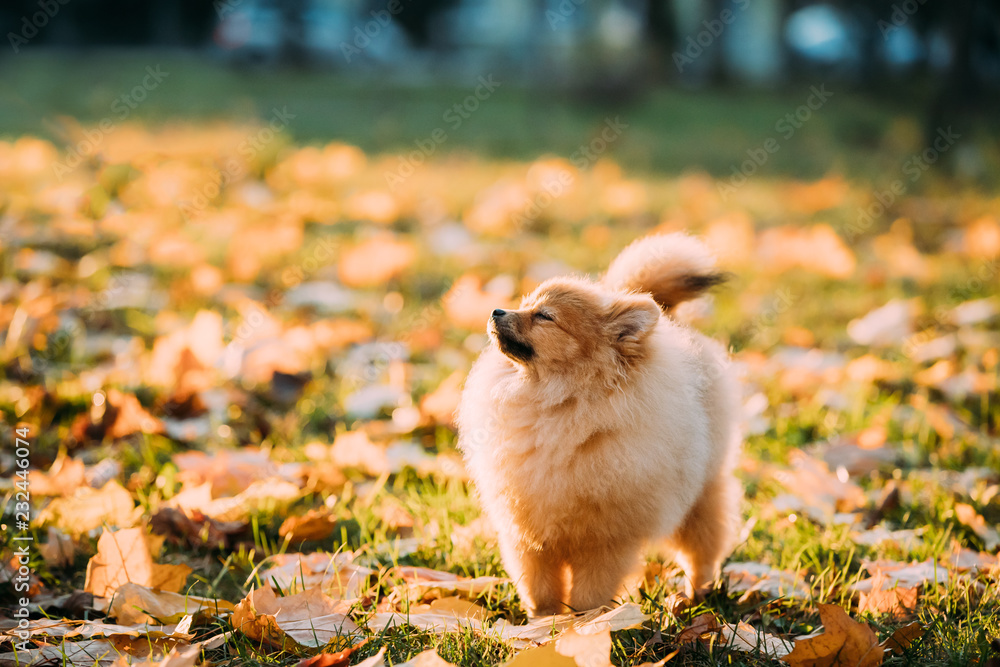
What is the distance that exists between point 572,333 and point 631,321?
0.19 meters

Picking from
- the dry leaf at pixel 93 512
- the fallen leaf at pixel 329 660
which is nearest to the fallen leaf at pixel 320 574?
the fallen leaf at pixel 329 660

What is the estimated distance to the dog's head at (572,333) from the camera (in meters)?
2.45

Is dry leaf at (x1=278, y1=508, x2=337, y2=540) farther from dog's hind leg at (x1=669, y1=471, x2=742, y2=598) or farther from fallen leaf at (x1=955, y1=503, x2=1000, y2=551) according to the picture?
fallen leaf at (x1=955, y1=503, x2=1000, y2=551)

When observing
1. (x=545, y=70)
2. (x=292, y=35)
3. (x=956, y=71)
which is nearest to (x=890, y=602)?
(x=956, y=71)

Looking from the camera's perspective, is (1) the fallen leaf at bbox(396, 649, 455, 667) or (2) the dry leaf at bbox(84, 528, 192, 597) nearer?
(1) the fallen leaf at bbox(396, 649, 455, 667)

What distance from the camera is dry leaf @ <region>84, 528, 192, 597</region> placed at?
2.28 m

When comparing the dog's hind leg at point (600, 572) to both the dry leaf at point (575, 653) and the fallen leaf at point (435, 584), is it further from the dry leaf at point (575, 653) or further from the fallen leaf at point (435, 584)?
the dry leaf at point (575, 653)

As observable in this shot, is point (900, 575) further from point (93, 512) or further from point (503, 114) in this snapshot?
point (503, 114)

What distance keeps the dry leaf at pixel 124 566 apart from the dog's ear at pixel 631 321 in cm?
140

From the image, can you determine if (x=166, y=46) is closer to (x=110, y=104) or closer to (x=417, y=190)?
(x=110, y=104)

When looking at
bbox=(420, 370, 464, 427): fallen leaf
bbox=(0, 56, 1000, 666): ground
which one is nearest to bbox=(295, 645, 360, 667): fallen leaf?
bbox=(0, 56, 1000, 666): ground

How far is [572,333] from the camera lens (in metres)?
2.48

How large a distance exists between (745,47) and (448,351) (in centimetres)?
2611

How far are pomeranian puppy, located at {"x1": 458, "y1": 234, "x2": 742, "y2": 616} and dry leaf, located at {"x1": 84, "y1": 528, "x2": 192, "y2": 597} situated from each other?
954 mm
